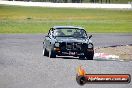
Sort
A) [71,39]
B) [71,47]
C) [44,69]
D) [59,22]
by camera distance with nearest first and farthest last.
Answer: [44,69] → [71,47] → [71,39] → [59,22]

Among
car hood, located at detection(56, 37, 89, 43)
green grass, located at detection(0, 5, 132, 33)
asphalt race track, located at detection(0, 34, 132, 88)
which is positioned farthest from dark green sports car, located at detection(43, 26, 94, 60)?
green grass, located at detection(0, 5, 132, 33)

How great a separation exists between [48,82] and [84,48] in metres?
6.17

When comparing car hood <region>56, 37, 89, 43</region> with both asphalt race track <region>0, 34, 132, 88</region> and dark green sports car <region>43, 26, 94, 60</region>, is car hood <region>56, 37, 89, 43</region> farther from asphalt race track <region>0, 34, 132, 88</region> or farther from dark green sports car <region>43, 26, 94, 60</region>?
asphalt race track <region>0, 34, 132, 88</region>

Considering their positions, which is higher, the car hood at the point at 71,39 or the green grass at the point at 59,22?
the car hood at the point at 71,39

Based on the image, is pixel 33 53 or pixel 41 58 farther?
pixel 33 53

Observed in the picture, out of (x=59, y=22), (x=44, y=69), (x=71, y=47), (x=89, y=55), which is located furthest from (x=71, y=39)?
(x=59, y=22)

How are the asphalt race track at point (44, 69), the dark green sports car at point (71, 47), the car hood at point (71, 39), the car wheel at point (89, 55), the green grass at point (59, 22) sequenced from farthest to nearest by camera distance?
1. the green grass at point (59, 22)
2. the car wheel at point (89, 55)
3. the car hood at point (71, 39)
4. the dark green sports car at point (71, 47)
5. the asphalt race track at point (44, 69)

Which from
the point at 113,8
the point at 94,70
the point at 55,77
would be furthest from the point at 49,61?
the point at 113,8

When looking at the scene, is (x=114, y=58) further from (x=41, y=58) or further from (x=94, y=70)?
(x=94, y=70)

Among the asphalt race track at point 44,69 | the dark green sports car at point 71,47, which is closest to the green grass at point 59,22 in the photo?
the asphalt race track at point 44,69

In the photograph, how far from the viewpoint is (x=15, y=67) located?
17.3 m

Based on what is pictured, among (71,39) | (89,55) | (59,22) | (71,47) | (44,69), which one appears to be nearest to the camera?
(44,69)

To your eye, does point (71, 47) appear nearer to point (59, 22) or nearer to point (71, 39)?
point (71, 39)

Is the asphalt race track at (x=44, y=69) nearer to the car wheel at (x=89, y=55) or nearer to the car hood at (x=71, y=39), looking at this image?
the car wheel at (x=89, y=55)
